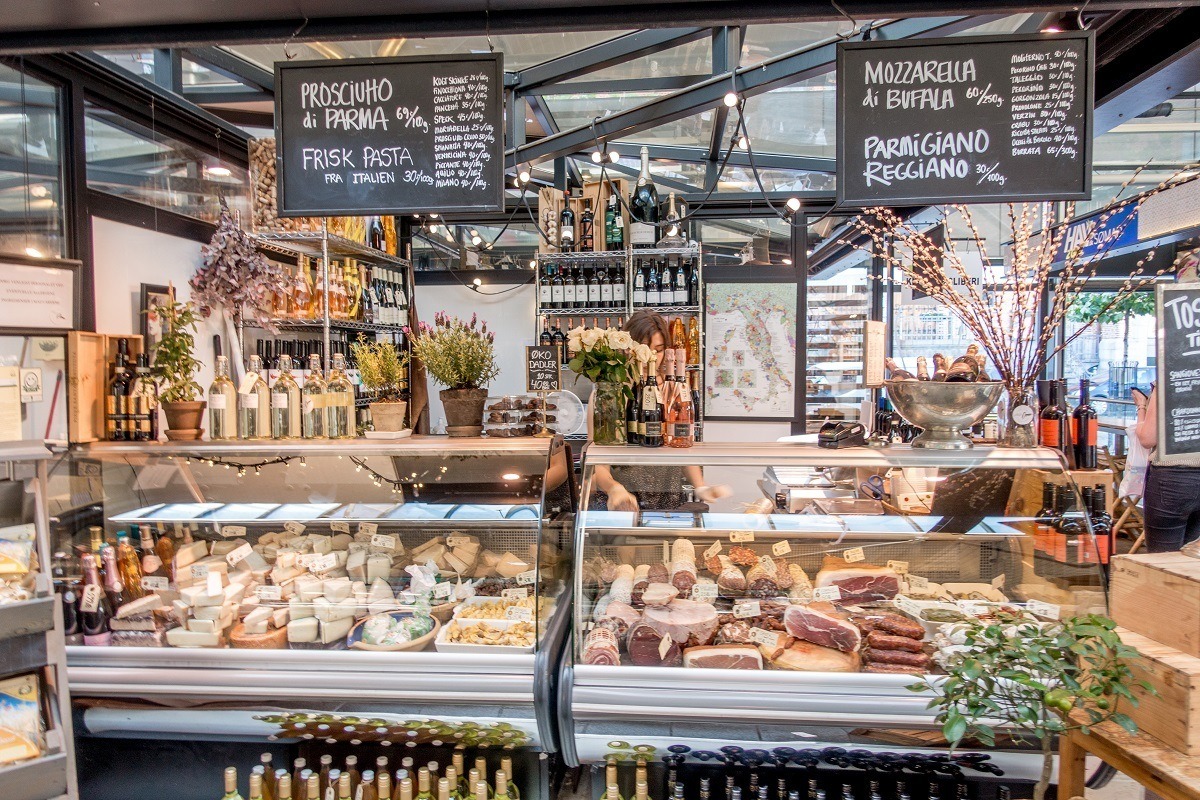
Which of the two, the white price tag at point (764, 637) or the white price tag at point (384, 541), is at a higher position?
the white price tag at point (384, 541)

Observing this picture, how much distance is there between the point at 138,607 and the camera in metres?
2.79

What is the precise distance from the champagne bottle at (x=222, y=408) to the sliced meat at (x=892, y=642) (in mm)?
2613

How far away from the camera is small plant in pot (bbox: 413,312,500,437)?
300cm

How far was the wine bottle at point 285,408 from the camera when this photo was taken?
120 inches

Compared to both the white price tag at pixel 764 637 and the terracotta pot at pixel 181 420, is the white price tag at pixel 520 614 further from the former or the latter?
the terracotta pot at pixel 181 420

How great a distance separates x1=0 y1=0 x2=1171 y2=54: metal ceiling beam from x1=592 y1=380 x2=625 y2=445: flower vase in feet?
4.26

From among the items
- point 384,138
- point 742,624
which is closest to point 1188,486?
point 742,624

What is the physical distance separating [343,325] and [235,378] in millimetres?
951

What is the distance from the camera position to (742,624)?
2.58m

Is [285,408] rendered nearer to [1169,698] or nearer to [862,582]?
[862,582]

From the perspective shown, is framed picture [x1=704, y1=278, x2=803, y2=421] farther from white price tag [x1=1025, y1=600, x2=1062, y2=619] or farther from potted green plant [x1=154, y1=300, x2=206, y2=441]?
potted green plant [x1=154, y1=300, x2=206, y2=441]

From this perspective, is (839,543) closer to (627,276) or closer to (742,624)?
(742,624)

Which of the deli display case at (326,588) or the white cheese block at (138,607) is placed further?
the white cheese block at (138,607)

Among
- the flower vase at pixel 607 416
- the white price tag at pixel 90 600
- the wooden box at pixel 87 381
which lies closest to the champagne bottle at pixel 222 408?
the wooden box at pixel 87 381
